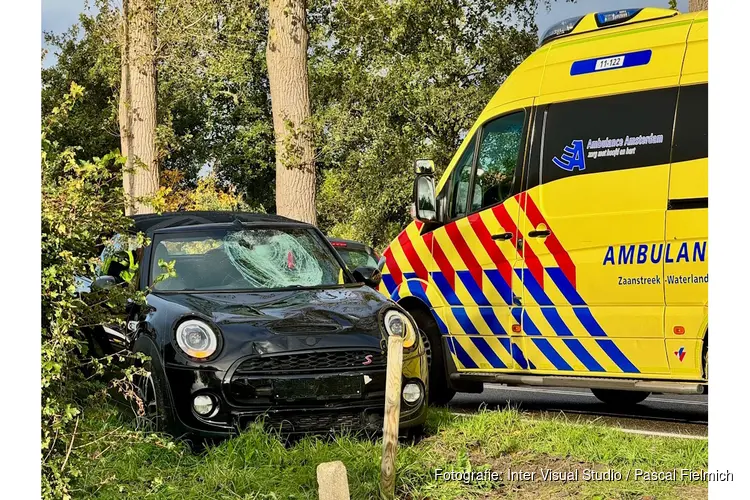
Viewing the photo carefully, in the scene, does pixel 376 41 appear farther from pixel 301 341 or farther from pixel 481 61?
pixel 301 341

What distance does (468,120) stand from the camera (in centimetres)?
3027

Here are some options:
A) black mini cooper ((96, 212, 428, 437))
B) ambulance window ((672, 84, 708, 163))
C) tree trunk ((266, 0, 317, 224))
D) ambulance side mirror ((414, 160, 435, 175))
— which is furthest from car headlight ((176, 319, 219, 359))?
tree trunk ((266, 0, 317, 224))

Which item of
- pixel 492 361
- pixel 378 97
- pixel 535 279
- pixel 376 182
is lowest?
pixel 492 361

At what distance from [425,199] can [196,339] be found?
2782 mm

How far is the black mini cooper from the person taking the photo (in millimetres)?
6414

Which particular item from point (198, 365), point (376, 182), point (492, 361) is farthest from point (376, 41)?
point (198, 365)

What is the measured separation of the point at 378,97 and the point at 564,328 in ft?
77.5

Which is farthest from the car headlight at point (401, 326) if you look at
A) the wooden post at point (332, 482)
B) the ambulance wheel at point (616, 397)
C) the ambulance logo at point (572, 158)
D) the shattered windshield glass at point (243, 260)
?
the ambulance wheel at point (616, 397)

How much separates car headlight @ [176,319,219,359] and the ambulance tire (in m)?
2.66

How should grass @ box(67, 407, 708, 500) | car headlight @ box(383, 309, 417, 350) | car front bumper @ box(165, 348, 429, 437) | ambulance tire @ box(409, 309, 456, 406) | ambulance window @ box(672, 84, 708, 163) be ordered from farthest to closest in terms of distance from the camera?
1. ambulance tire @ box(409, 309, 456, 406)
2. ambulance window @ box(672, 84, 708, 163)
3. car headlight @ box(383, 309, 417, 350)
4. car front bumper @ box(165, 348, 429, 437)
5. grass @ box(67, 407, 708, 500)

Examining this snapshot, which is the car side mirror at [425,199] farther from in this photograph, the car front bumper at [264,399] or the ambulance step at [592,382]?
the car front bumper at [264,399]

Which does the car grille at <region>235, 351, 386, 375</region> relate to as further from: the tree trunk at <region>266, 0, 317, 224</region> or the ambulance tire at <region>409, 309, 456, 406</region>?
the tree trunk at <region>266, 0, 317, 224</region>

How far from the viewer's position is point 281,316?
6.83 m

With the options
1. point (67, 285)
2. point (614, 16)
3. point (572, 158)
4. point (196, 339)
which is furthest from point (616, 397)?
point (67, 285)
